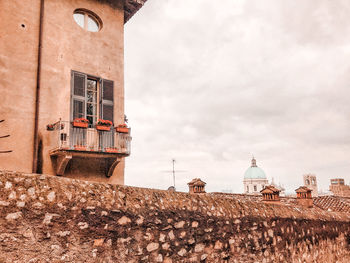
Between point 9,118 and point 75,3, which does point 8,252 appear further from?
point 75,3

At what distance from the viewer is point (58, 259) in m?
3.00

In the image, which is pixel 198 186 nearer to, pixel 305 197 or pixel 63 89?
pixel 305 197

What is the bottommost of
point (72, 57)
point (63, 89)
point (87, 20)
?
point (63, 89)

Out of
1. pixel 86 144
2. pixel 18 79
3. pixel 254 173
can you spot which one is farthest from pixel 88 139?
pixel 254 173

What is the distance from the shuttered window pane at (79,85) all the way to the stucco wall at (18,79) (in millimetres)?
1285

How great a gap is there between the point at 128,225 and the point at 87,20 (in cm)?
967

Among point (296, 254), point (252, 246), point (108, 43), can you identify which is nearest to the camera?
point (252, 246)

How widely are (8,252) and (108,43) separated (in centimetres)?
1008

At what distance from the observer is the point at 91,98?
36.6 feet

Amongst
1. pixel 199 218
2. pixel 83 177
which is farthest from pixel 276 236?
pixel 83 177

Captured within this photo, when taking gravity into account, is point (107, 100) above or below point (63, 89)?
below

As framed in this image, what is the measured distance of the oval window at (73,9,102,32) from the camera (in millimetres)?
11249

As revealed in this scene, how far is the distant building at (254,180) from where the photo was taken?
90.1m

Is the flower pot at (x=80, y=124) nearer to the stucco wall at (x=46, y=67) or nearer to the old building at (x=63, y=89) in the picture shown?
the old building at (x=63, y=89)
